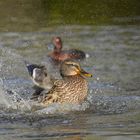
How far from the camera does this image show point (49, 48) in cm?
1523

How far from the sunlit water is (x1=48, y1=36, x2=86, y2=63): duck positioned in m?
0.16

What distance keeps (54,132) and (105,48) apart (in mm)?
5871

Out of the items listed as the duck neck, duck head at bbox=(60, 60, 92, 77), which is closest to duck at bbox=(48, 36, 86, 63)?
the duck neck

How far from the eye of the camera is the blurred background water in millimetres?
9312

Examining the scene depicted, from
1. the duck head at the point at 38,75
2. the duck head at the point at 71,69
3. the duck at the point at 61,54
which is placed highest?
the duck at the point at 61,54

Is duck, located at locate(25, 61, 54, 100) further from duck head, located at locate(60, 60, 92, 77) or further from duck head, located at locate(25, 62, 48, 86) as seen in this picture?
duck head, located at locate(60, 60, 92, 77)

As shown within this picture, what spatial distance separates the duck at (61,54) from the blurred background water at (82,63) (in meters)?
0.15

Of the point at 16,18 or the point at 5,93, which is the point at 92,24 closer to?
the point at 16,18

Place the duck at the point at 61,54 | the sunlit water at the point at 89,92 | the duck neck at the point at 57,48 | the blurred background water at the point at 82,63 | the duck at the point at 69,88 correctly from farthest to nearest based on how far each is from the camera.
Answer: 1. the duck neck at the point at 57,48
2. the duck at the point at 61,54
3. the duck at the point at 69,88
4. the blurred background water at the point at 82,63
5. the sunlit water at the point at 89,92

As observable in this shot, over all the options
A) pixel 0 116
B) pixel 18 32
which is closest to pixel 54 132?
pixel 0 116

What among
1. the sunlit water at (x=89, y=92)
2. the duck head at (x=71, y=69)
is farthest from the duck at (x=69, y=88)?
the sunlit water at (x=89, y=92)

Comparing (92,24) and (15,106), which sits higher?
(92,24)

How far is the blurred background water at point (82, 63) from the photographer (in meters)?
9.31

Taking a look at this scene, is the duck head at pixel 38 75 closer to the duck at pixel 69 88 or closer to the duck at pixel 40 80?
the duck at pixel 40 80
